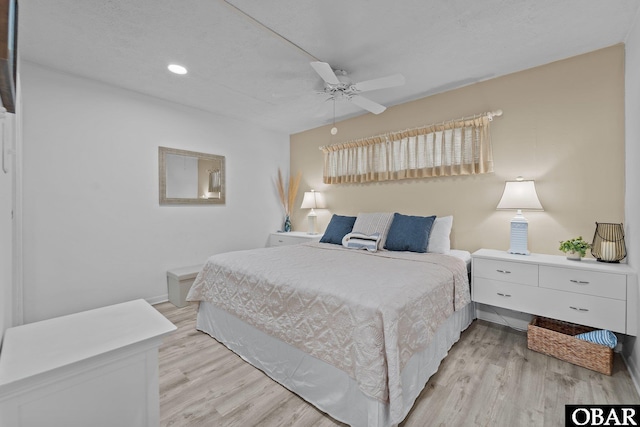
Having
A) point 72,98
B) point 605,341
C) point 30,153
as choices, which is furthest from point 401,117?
point 30,153

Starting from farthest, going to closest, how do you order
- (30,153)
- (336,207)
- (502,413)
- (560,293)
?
1. (336,207)
2. (30,153)
3. (560,293)
4. (502,413)

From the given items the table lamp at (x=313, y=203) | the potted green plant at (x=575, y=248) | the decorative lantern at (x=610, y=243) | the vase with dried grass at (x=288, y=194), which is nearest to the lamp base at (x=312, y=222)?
the table lamp at (x=313, y=203)

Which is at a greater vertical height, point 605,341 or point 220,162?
point 220,162

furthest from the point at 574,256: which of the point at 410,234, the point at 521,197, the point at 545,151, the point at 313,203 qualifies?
the point at 313,203

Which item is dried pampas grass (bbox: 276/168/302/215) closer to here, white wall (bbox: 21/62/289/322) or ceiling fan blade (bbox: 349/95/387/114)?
white wall (bbox: 21/62/289/322)

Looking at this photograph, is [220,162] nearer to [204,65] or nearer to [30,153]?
[204,65]

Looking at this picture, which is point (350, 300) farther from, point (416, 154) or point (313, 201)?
point (313, 201)

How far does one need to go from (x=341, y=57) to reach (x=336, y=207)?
2312 millimetres

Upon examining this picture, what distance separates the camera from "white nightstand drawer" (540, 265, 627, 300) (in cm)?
197

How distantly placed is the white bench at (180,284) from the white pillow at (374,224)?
80.6 inches

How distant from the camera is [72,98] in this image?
9.23 ft

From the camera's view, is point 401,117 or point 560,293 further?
point 401,117

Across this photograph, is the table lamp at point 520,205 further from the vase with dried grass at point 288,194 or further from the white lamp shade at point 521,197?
the vase with dried grass at point 288,194

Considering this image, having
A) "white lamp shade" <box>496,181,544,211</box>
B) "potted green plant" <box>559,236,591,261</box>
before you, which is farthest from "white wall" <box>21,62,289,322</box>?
"potted green plant" <box>559,236,591,261</box>
